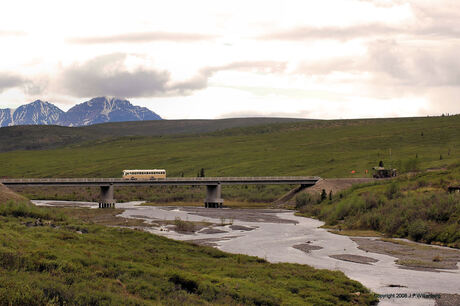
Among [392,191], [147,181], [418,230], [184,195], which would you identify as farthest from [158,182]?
[418,230]

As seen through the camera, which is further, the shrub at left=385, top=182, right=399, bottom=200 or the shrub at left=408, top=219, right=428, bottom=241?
the shrub at left=385, top=182, right=399, bottom=200

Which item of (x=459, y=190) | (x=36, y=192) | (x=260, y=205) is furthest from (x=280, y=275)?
(x=36, y=192)

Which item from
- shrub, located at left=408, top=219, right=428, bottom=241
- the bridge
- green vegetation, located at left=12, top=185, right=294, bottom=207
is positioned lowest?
green vegetation, located at left=12, top=185, right=294, bottom=207

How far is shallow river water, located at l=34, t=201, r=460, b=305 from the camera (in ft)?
149

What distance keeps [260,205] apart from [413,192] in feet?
210

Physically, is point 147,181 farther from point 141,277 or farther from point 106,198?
point 141,277

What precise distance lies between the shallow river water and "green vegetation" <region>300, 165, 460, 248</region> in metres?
6.96

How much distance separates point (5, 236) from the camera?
44.9 metres

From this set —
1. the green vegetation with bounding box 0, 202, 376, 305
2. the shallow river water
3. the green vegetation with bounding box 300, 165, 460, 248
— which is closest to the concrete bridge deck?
the green vegetation with bounding box 300, 165, 460, 248

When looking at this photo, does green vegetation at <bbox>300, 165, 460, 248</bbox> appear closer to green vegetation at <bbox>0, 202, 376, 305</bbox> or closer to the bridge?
green vegetation at <bbox>0, 202, 376, 305</bbox>

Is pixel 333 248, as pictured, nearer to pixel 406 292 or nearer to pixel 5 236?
pixel 406 292

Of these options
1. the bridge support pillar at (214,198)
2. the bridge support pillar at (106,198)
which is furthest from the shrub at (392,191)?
the bridge support pillar at (106,198)

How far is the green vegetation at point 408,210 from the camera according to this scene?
7538cm

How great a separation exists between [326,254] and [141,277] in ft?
101
